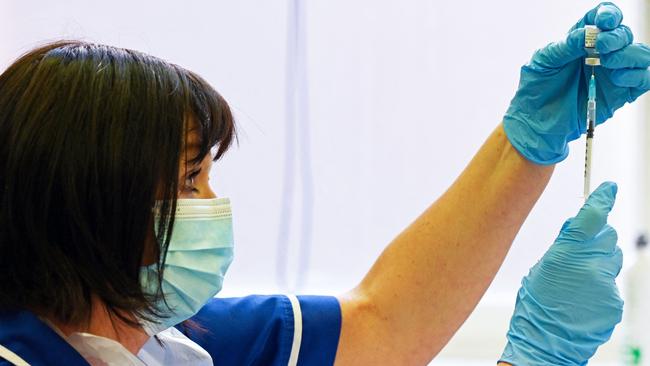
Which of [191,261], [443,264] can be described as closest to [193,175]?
[191,261]

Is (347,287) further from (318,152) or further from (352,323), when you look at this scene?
(352,323)

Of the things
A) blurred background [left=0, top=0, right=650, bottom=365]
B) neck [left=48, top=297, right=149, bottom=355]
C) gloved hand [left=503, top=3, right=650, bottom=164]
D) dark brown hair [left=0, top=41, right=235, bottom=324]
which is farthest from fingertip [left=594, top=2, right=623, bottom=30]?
blurred background [left=0, top=0, right=650, bottom=365]

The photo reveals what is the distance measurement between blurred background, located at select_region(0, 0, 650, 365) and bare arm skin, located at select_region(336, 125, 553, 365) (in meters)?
0.78

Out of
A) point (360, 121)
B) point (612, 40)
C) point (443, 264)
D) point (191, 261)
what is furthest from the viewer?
point (360, 121)

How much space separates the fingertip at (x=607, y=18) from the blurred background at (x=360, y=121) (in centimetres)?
97

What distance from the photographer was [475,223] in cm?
121

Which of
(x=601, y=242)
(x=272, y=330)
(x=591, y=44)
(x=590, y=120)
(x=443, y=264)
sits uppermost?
(x=591, y=44)

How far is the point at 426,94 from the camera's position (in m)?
2.04

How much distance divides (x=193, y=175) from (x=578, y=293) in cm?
55

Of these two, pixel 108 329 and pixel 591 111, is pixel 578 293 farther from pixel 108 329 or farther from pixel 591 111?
pixel 108 329

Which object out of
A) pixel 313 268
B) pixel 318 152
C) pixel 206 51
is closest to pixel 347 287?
pixel 313 268

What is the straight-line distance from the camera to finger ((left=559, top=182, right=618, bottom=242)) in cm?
103

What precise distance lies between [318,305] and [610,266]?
18.2 inches

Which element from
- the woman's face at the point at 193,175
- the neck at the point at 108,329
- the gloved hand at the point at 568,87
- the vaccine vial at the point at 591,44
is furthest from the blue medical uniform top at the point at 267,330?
the vaccine vial at the point at 591,44
